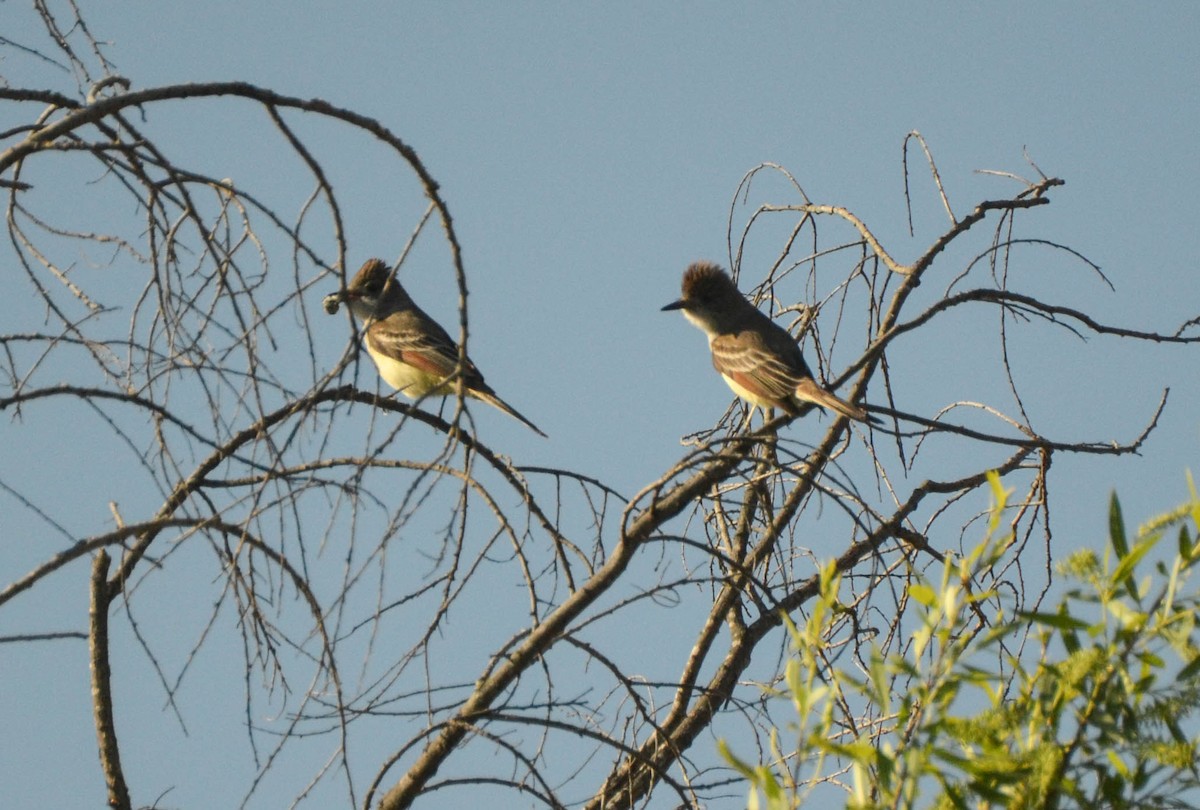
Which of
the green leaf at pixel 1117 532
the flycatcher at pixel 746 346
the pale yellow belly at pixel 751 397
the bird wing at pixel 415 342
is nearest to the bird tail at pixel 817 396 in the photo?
the flycatcher at pixel 746 346

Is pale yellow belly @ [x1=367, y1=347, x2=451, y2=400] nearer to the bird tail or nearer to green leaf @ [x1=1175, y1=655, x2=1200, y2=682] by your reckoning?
the bird tail

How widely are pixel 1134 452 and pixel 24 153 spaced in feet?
12.4

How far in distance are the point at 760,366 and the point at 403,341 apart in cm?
271

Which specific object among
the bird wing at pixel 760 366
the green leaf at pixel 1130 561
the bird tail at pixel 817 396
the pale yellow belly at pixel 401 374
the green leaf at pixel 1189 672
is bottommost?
the green leaf at pixel 1189 672

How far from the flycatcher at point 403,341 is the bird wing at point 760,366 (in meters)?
1.44

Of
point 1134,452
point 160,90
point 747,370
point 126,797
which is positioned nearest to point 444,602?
point 126,797

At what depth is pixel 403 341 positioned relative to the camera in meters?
9.46

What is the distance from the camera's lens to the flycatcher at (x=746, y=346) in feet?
25.0

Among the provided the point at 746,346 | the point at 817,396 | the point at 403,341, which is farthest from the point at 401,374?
the point at 817,396

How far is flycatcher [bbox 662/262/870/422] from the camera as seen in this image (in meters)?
7.63

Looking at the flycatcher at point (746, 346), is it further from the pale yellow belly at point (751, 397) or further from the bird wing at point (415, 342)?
the bird wing at point (415, 342)

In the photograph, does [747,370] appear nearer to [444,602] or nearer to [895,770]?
[444,602]

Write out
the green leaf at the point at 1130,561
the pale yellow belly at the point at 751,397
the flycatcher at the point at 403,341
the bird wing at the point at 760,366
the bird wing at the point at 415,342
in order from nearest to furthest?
the green leaf at the point at 1130,561 < the pale yellow belly at the point at 751,397 < the bird wing at the point at 760,366 < the flycatcher at the point at 403,341 < the bird wing at the point at 415,342

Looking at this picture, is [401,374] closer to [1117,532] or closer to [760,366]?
[760,366]
